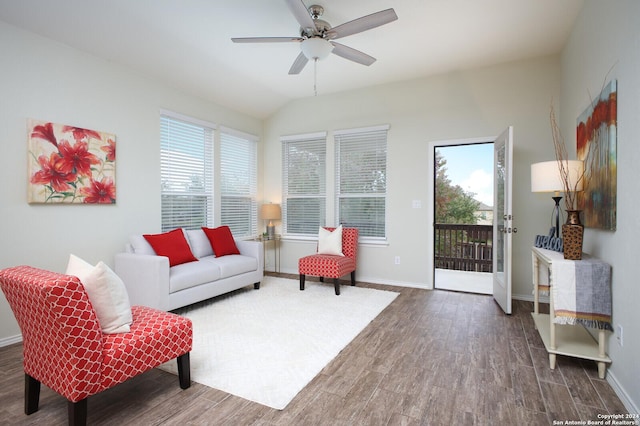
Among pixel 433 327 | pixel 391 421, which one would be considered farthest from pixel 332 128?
pixel 391 421

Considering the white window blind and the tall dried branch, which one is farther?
the white window blind

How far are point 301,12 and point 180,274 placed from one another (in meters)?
2.72

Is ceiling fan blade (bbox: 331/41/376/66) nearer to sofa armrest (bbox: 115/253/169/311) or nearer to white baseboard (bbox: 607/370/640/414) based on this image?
sofa armrest (bbox: 115/253/169/311)

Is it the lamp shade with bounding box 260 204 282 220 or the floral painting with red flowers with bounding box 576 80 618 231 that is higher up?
the floral painting with red flowers with bounding box 576 80 618 231

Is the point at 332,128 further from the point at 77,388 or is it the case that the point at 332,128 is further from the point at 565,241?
the point at 77,388

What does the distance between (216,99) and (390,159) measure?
108 inches

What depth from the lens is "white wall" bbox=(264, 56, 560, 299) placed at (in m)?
4.07

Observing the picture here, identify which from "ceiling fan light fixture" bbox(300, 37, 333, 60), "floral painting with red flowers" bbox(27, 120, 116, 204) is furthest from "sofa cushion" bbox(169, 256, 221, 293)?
Result: "ceiling fan light fixture" bbox(300, 37, 333, 60)

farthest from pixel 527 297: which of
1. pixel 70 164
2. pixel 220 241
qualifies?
pixel 70 164

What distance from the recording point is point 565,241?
2.40 m

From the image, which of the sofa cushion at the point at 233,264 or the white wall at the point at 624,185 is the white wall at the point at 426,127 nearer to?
the sofa cushion at the point at 233,264

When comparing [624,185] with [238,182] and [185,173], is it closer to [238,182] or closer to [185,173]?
[185,173]

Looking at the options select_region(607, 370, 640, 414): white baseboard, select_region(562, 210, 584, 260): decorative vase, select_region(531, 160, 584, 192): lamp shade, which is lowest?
select_region(607, 370, 640, 414): white baseboard

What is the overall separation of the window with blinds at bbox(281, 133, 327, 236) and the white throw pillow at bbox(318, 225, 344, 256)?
2.17 feet
